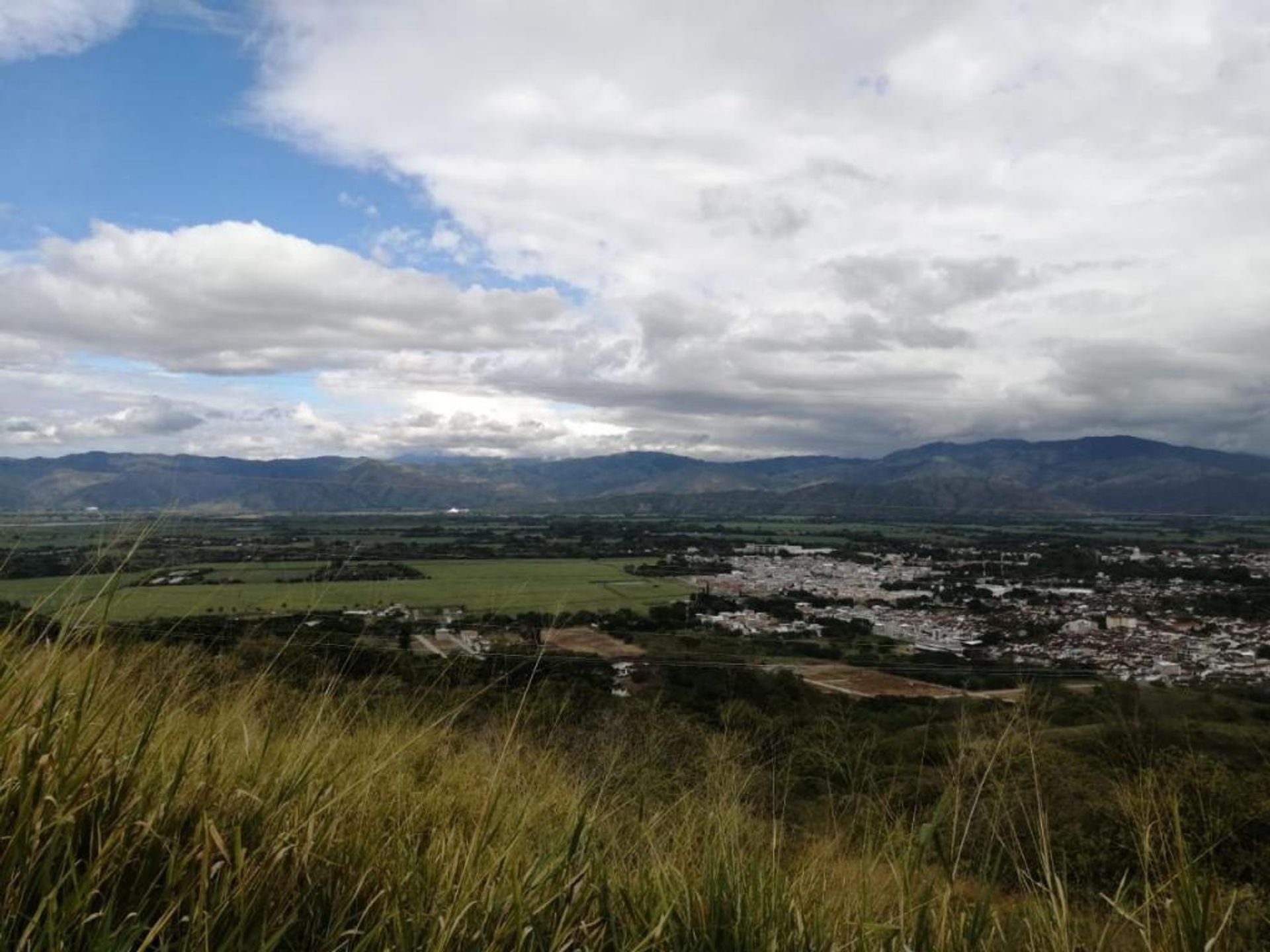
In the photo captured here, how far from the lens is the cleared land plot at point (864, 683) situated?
18.0 m

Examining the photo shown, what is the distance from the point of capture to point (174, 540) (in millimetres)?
3477

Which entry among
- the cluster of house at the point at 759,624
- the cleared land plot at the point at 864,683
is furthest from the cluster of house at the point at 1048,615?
the cleared land plot at the point at 864,683

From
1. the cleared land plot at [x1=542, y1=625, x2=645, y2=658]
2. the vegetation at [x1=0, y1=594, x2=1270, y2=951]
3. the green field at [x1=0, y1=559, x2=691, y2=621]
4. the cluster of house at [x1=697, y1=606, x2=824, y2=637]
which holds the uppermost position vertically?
the green field at [x1=0, y1=559, x2=691, y2=621]

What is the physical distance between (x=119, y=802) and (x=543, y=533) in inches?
2273

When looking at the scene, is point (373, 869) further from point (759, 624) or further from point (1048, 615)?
point (1048, 615)

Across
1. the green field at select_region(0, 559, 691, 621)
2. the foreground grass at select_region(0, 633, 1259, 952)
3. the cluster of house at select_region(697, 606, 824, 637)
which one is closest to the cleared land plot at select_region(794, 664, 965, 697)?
the cluster of house at select_region(697, 606, 824, 637)

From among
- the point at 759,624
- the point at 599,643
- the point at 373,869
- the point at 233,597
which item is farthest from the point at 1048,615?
the point at 373,869

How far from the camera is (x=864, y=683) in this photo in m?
20.0

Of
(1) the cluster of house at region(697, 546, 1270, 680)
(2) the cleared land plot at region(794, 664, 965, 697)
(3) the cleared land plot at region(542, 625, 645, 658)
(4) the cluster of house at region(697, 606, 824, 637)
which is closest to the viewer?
(3) the cleared land plot at region(542, 625, 645, 658)

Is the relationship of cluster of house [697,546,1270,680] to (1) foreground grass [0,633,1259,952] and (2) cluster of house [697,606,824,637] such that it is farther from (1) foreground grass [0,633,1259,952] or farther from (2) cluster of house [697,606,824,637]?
(1) foreground grass [0,633,1259,952]

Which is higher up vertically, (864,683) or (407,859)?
(407,859)

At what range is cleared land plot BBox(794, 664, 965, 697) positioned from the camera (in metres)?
18.0

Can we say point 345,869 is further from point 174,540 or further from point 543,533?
point 543,533

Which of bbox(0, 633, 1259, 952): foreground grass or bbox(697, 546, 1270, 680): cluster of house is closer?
bbox(0, 633, 1259, 952): foreground grass
